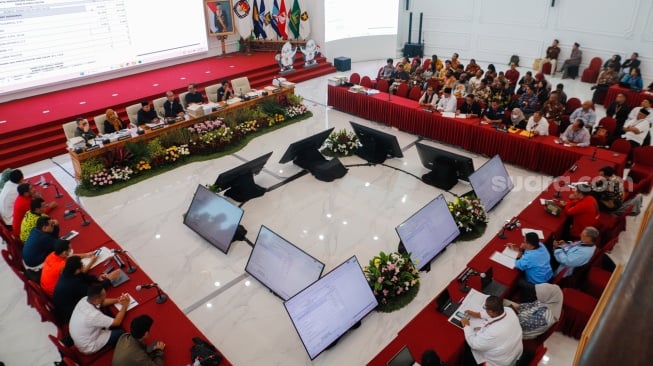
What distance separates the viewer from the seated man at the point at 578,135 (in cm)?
763

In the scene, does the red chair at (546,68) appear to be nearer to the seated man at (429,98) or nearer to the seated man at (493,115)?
the seated man at (493,115)

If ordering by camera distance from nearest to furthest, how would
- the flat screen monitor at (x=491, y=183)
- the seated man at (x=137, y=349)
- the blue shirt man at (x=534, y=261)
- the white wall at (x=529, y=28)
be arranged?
the seated man at (x=137, y=349)
the blue shirt man at (x=534, y=261)
the flat screen monitor at (x=491, y=183)
the white wall at (x=529, y=28)

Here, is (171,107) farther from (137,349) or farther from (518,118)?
→ (518,118)

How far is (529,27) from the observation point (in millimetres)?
13469

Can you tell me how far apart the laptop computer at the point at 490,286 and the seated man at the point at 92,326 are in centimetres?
369

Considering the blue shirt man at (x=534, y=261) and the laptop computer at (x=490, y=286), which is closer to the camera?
the laptop computer at (x=490, y=286)

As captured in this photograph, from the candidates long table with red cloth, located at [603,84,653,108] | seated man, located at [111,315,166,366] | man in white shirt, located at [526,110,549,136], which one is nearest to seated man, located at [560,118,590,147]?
man in white shirt, located at [526,110,549,136]

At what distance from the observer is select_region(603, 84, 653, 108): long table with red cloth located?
391 inches

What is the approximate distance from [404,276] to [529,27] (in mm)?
11074

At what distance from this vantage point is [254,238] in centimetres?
667

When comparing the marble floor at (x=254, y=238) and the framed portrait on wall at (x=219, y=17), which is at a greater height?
the framed portrait on wall at (x=219, y=17)

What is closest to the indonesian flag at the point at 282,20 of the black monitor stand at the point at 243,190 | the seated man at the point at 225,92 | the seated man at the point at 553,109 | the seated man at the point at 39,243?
the seated man at the point at 225,92

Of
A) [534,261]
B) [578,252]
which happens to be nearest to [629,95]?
[578,252]

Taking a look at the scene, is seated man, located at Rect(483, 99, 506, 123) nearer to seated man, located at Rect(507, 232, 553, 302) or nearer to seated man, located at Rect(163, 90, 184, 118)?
seated man, located at Rect(507, 232, 553, 302)
